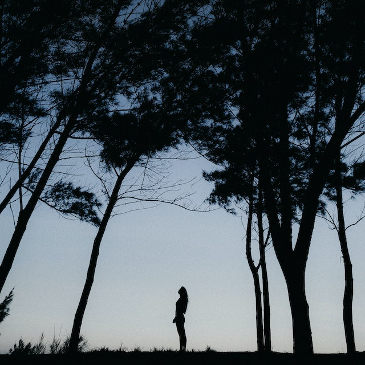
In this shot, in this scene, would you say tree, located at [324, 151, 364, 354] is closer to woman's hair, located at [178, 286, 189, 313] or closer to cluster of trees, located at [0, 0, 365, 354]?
cluster of trees, located at [0, 0, 365, 354]

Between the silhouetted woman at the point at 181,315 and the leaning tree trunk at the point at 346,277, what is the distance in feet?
12.8

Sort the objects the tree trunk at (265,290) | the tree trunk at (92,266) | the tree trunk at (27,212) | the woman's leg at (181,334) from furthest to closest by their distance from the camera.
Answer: the tree trunk at (265,290)
the woman's leg at (181,334)
the tree trunk at (92,266)
the tree trunk at (27,212)

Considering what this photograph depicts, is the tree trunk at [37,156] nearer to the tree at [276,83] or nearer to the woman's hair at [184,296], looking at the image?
the tree at [276,83]

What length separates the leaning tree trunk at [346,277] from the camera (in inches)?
378

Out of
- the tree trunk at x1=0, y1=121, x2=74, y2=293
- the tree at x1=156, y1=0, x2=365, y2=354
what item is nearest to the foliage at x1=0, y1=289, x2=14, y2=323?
the tree trunk at x1=0, y1=121, x2=74, y2=293

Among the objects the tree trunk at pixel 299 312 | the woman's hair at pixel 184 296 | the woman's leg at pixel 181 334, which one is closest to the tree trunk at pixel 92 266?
the woman's hair at pixel 184 296

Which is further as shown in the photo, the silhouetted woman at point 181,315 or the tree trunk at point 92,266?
the silhouetted woman at point 181,315

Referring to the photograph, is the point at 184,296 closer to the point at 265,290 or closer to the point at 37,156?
the point at 265,290

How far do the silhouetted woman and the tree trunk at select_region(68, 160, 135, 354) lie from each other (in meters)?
2.19

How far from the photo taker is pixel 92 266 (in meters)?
8.92

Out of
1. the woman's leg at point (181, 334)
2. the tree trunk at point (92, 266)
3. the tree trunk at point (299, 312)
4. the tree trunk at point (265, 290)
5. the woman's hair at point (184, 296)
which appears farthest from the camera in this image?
the tree trunk at point (265, 290)

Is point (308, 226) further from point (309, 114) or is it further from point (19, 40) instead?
point (19, 40)

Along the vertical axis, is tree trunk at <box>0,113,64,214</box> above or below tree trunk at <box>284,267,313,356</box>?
above

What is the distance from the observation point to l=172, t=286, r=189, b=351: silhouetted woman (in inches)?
372
